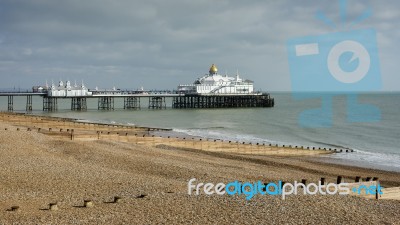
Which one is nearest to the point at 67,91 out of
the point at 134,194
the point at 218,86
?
the point at 218,86

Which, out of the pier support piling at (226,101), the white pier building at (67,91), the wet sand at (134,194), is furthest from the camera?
the pier support piling at (226,101)

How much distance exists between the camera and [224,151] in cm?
2422

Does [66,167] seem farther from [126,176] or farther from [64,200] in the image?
[64,200]

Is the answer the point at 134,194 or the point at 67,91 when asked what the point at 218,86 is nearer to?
the point at 67,91

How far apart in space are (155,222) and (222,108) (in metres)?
74.7

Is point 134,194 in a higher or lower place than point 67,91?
lower

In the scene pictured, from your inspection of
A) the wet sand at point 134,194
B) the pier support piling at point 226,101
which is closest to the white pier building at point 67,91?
the pier support piling at point 226,101

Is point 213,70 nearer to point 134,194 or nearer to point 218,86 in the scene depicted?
point 218,86

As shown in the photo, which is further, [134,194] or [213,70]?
[213,70]

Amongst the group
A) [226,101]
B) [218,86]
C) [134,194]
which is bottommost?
[134,194]

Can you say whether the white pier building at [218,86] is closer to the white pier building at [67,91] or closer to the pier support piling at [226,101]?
the pier support piling at [226,101]

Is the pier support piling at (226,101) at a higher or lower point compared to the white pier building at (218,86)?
lower

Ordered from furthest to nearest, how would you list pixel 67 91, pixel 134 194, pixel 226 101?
pixel 226 101 → pixel 67 91 → pixel 134 194

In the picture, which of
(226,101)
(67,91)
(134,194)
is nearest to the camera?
(134,194)
